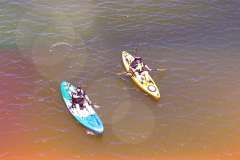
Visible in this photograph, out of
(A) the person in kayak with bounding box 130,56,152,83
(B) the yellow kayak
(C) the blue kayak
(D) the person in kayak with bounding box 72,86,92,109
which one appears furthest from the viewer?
(A) the person in kayak with bounding box 130,56,152,83

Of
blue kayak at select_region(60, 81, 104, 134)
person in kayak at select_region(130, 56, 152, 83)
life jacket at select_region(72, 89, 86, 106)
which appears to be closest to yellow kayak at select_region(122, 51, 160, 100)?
person in kayak at select_region(130, 56, 152, 83)

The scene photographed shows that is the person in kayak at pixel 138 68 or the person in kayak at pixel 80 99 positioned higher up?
the person in kayak at pixel 138 68

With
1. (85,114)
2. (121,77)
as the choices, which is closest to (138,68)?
(121,77)

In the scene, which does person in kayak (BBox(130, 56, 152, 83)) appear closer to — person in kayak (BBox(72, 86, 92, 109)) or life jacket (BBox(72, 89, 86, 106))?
person in kayak (BBox(72, 86, 92, 109))

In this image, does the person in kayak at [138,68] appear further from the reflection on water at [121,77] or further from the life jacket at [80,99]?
the life jacket at [80,99]

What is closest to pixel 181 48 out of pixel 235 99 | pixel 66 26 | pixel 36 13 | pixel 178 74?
pixel 178 74

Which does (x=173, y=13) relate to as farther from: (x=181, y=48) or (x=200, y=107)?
(x=200, y=107)

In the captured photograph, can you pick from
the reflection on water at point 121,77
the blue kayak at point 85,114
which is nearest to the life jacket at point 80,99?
the blue kayak at point 85,114
